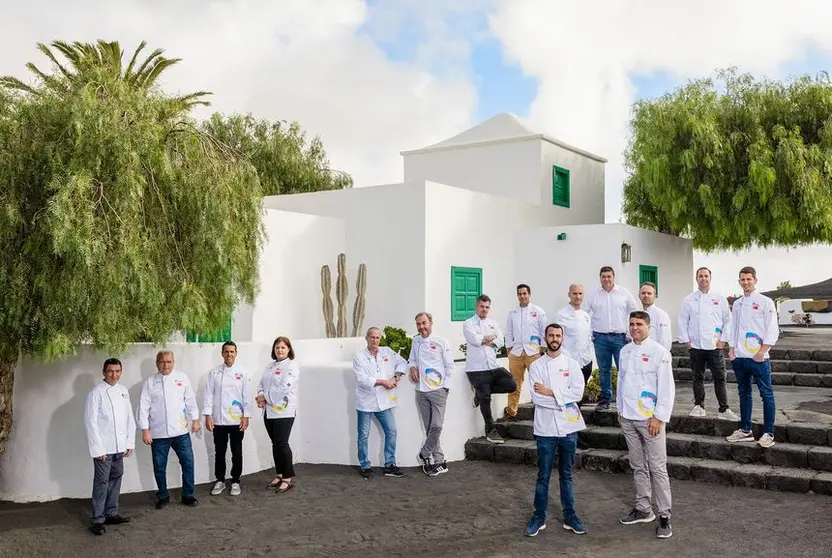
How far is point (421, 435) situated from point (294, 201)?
7.52m

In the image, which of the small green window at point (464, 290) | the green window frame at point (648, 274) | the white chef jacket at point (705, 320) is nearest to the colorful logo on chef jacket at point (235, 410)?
the white chef jacket at point (705, 320)

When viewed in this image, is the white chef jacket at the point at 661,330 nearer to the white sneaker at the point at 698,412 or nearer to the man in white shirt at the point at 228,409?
the white sneaker at the point at 698,412

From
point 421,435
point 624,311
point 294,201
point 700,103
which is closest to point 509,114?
point 700,103

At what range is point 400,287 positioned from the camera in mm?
13930

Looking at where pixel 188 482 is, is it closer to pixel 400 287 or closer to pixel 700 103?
pixel 400 287

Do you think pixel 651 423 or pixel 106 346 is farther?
pixel 106 346

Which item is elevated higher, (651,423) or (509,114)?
(509,114)

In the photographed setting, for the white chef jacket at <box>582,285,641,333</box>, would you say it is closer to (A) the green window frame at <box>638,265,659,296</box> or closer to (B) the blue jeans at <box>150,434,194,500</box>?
(B) the blue jeans at <box>150,434,194,500</box>

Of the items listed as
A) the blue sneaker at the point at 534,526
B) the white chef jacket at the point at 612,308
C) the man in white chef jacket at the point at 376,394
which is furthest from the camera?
the white chef jacket at the point at 612,308

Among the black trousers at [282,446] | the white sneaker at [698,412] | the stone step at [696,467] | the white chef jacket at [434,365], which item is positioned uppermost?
the white chef jacket at [434,365]

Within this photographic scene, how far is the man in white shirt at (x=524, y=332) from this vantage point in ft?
31.3

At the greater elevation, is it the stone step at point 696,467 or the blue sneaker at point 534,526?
the stone step at point 696,467

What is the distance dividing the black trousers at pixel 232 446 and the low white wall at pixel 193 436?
0.57 meters

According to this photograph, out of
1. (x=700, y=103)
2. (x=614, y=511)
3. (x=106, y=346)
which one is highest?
(x=700, y=103)
